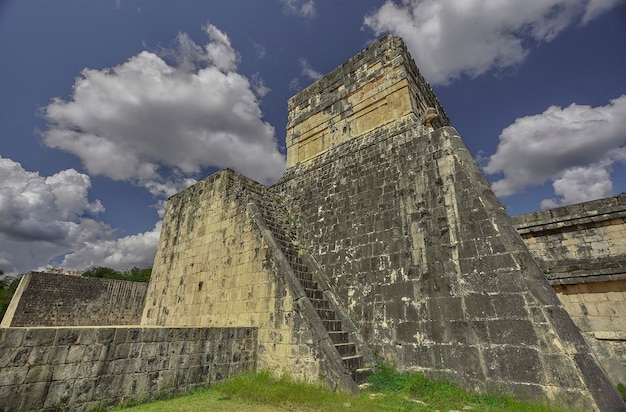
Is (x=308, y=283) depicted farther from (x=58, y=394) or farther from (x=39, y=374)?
(x=39, y=374)

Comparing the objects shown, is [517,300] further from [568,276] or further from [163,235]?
[163,235]

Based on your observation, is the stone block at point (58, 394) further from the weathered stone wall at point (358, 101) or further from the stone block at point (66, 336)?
the weathered stone wall at point (358, 101)

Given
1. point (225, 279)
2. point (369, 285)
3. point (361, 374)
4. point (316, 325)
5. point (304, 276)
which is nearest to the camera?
point (361, 374)

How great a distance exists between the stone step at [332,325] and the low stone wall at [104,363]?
6.70ft

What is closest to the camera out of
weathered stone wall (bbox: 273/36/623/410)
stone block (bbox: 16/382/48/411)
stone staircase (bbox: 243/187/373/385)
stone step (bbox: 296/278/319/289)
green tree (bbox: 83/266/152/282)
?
stone block (bbox: 16/382/48/411)

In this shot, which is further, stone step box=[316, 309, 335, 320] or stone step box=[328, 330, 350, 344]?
stone step box=[316, 309, 335, 320]

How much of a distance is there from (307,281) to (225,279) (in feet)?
7.99

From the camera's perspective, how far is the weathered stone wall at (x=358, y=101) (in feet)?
32.2

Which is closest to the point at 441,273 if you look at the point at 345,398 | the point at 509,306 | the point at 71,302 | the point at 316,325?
the point at 509,306

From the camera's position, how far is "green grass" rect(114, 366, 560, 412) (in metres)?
4.79

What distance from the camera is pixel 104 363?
4.86m

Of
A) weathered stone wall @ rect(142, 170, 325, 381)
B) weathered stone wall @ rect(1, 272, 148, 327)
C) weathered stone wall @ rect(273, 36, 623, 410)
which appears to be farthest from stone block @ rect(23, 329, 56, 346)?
weathered stone wall @ rect(1, 272, 148, 327)

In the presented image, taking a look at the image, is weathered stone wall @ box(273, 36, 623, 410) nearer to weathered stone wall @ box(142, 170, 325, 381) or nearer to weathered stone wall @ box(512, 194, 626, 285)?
weathered stone wall @ box(142, 170, 325, 381)

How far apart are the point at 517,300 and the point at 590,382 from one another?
1358mm
